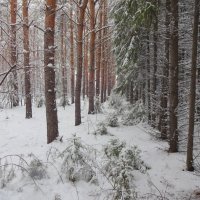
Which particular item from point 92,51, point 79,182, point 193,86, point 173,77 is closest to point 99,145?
point 79,182

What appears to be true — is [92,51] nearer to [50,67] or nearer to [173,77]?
[50,67]

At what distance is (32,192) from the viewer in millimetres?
5656

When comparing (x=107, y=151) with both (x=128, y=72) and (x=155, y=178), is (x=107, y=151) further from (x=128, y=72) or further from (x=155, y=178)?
(x=128, y=72)

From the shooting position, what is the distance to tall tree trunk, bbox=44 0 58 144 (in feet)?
28.0

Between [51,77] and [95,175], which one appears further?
[51,77]

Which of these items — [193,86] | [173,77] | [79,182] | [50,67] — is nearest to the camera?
[79,182]

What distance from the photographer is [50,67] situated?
8.59m

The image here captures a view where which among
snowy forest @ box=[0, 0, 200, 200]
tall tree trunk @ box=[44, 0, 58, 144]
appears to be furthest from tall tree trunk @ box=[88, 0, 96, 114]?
tall tree trunk @ box=[44, 0, 58, 144]

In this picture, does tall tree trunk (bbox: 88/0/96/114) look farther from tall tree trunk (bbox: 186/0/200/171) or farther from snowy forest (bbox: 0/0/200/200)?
tall tree trunk (bbox: 186/0/200/171)

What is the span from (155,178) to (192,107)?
1.87 metres

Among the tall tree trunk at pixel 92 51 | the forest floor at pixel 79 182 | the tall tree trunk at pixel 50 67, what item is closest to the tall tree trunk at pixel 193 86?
the forest floor at pixel 79 182

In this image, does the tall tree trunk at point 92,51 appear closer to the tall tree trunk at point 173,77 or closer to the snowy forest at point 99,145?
the snowy forest at point 99,145

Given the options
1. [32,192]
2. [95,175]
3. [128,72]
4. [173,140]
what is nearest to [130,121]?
[128,72]

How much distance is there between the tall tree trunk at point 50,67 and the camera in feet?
28.0
